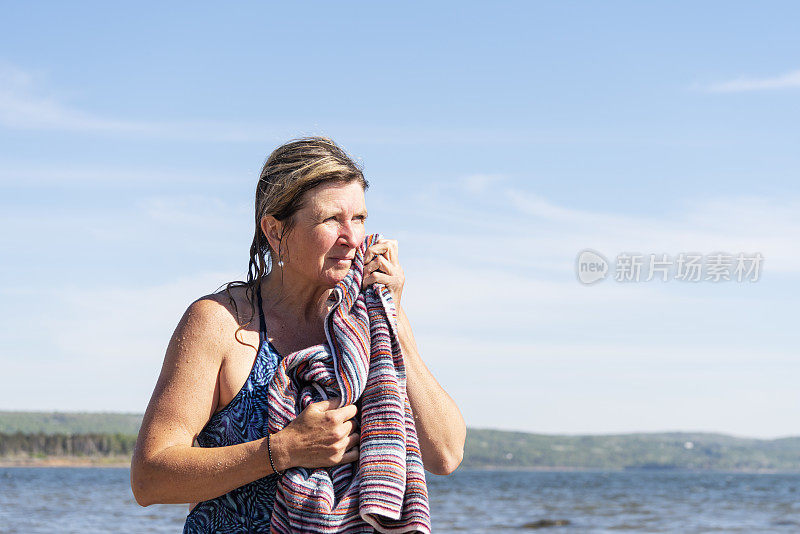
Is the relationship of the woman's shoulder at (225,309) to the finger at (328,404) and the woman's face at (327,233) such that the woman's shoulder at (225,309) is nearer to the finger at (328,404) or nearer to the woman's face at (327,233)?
the woman's face at (327,233)

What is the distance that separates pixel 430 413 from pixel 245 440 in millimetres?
567

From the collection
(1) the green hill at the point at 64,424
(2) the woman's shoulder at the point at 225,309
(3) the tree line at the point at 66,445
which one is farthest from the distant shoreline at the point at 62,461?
(2) the woman's shoulder at the point at 225,309

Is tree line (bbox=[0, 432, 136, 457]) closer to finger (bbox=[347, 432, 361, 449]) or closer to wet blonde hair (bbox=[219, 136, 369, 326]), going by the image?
wet blonde hair (bbox=[219, 136, 369, 326])

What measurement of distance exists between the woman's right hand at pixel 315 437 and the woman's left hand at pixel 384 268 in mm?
469

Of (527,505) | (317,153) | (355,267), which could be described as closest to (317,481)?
(355,267)

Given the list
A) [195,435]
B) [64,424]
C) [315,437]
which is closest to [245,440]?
[195,435]

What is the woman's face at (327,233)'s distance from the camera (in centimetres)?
272

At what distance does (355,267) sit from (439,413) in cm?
53

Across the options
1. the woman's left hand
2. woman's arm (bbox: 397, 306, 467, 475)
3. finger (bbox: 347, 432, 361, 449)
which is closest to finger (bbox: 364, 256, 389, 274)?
Answer: the woman's left hand

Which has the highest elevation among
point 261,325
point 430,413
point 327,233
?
point 327,233

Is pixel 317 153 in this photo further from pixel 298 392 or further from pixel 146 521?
pixel 146 521

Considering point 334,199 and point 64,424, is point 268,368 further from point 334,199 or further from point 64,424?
point 64,424

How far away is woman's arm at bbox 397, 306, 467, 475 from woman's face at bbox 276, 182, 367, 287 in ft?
0.85

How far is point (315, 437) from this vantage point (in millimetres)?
2512
